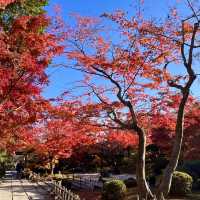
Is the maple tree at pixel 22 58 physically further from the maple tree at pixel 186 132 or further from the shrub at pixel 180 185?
the shrub at pixel 180 185

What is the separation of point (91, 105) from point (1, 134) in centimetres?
445

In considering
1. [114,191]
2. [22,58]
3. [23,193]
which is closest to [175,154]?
[22,58]

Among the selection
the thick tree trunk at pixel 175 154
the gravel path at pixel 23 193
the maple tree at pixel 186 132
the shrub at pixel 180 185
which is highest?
the maple tree at pixel 186 132

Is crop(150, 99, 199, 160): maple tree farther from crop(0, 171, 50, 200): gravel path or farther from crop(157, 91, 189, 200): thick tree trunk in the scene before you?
crop(0, 171, 50, 200): gravel path

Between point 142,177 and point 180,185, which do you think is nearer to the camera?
point 142,177

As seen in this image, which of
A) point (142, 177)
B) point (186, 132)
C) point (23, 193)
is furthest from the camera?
point (186, 132)

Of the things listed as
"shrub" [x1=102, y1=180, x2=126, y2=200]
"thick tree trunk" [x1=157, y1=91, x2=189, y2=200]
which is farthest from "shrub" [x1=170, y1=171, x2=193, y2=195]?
"thick tree trunk" [x1=157, y1=91, x2=189, y2=200]

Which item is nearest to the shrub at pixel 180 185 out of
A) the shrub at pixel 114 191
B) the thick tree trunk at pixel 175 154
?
the shrub at pixel 114 191

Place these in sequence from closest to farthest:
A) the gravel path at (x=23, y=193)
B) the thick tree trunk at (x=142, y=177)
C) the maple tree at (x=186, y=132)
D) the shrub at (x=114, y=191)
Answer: the thick tree trunk at (x=142, y=177) → the maple tree at (x=186, y=132) → the shrub at (x=114, y=191) → the gravel path at (x=23, y=193)

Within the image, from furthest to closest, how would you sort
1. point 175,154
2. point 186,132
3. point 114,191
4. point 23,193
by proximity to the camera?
point 186,132 < point 23,193 < point 114,191 < point 175,154

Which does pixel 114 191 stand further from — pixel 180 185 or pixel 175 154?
pixel 175 154

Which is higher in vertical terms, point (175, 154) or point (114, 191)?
point (175, 154)

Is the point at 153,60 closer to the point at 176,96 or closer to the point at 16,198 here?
the point at 176,96

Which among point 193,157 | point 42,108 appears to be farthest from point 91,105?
point 193,157
